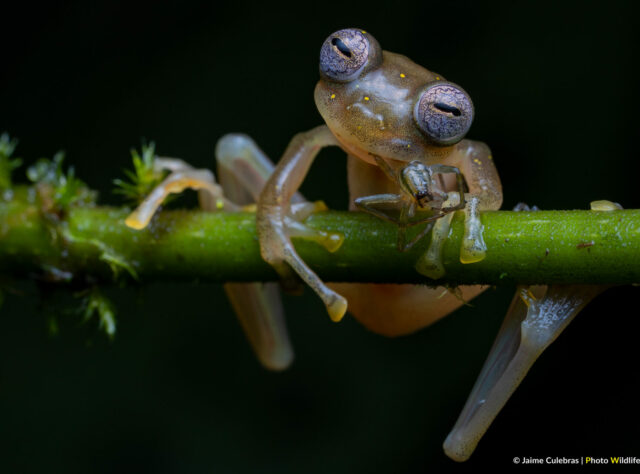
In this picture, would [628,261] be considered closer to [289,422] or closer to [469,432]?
[469,432]

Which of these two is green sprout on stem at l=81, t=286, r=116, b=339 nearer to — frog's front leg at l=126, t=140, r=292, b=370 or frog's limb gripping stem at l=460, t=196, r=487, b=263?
A: frog's front leg at l=126, t=140, r=292, b=370

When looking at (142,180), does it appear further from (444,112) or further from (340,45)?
(444,112)

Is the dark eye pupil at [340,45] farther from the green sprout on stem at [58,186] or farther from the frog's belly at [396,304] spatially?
the green sprout on stem at [58,186]

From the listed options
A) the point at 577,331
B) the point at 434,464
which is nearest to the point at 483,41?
the point at 577,331

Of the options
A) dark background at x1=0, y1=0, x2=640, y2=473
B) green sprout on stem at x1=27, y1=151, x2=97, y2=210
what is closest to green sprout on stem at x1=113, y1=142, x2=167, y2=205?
green sprout on stem at x1=27, y1=151, x2=97, y2=210

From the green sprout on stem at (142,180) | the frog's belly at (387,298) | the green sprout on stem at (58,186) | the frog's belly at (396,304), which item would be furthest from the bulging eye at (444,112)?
the green sprout on stem at (58,186)
